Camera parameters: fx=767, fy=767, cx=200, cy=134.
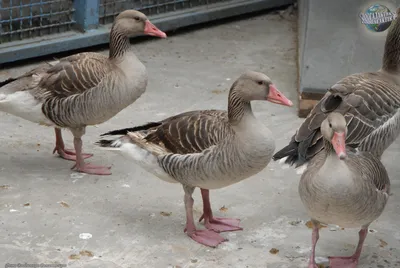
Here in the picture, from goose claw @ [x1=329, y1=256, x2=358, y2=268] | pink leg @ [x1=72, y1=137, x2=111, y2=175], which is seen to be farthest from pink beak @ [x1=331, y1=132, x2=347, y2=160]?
pink leg @ [x1=72, y1=137, x2=111, y2=175]

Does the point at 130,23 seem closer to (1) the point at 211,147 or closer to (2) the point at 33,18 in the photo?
(1) the point at 211,147

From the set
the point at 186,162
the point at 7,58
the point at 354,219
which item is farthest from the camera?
the point at 7,58

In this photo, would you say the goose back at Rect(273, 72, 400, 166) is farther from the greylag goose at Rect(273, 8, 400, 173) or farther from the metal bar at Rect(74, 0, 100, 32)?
the metal bar at Rect(74, 0, 100, 32)

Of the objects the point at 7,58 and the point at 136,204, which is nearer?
the point at 136,204

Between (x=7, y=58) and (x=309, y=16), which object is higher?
(x=309, y=16)

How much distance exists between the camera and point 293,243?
16.3 feet

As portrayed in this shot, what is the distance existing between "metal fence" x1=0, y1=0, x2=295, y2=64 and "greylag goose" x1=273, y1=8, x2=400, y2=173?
3817 mm

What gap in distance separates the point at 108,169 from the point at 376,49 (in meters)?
2.72

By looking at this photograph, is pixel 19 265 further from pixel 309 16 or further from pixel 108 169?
pixel 309 16

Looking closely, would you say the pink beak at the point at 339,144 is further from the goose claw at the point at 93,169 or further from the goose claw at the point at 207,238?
the goose claw at the point at 93,169

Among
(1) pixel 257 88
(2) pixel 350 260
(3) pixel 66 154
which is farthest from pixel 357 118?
(3) pixel 66 154

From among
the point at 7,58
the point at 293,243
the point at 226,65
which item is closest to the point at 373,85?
the point at 293,243

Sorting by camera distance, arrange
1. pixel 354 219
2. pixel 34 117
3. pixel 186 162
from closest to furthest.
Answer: pixel 354 219 < pixel 186 162 < pixel 34 117

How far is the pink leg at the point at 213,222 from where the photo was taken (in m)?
5.10
